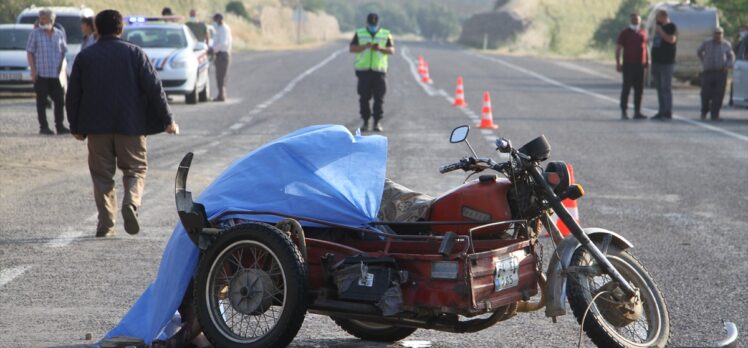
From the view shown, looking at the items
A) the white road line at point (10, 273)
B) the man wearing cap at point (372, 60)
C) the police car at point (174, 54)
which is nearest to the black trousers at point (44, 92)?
the man wearing cap at point (372, 60)

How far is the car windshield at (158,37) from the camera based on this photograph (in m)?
25.9

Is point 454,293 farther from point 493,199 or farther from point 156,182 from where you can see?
point 156,182

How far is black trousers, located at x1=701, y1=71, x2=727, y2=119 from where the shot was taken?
2408 cm

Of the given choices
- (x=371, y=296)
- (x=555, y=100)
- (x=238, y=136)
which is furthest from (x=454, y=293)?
(x=555, y=100)

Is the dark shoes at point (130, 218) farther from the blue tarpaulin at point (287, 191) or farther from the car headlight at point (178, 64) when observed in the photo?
the car headlight at point (178, 64)

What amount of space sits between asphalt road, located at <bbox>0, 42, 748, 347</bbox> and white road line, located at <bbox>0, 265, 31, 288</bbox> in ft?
0.07

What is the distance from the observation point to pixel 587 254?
607 cm

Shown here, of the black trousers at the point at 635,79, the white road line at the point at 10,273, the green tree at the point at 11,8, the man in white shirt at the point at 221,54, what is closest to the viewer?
the white road line at the point at 10,273

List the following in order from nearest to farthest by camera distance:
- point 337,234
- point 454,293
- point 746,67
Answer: point 454,293, point 337,234, point 746,67

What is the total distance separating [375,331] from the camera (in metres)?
6.72

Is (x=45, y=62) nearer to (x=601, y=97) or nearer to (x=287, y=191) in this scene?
(x=287, y=191)

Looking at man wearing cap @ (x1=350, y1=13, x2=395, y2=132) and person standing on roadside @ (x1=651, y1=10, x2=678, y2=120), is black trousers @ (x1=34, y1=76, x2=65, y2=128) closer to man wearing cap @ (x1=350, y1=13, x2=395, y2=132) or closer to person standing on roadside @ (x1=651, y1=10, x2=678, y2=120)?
man wearing cap @ (x1=350, y1=13, x2=395, y2=132)

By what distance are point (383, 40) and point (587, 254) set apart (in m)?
13.4

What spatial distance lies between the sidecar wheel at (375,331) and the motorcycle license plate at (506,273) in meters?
0.91
